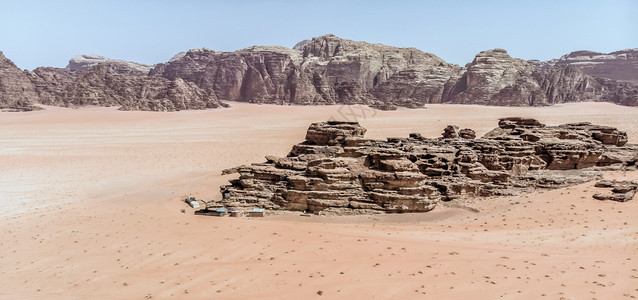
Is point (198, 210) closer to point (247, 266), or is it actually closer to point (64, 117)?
point (247, 266)

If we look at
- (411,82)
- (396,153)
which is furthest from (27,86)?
(396,153)

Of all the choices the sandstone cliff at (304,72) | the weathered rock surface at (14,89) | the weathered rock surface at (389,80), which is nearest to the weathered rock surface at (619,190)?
the weathered rock surface at (389,80)

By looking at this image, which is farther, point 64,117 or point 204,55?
point 204,55

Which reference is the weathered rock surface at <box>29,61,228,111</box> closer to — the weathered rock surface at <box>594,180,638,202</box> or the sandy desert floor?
the sandy desert floor

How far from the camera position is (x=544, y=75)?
68.7 m

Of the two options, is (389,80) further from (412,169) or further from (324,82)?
(412,169)

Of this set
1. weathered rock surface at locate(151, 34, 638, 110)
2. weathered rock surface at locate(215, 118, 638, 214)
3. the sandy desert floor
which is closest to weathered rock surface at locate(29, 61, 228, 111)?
weathered rock surface at locate(151, 34, 638, 110)

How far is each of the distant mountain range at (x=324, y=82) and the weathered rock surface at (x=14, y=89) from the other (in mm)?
137

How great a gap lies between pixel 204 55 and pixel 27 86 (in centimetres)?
3089

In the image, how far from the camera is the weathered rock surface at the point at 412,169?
1270 cm

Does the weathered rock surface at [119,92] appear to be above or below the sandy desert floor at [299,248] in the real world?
above

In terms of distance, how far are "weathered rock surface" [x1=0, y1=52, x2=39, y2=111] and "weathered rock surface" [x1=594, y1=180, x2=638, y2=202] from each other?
67.4 meters

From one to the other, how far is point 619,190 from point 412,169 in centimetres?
684

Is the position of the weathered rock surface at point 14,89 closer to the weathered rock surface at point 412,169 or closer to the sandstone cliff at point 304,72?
the sandstone cliff at point 304,72
